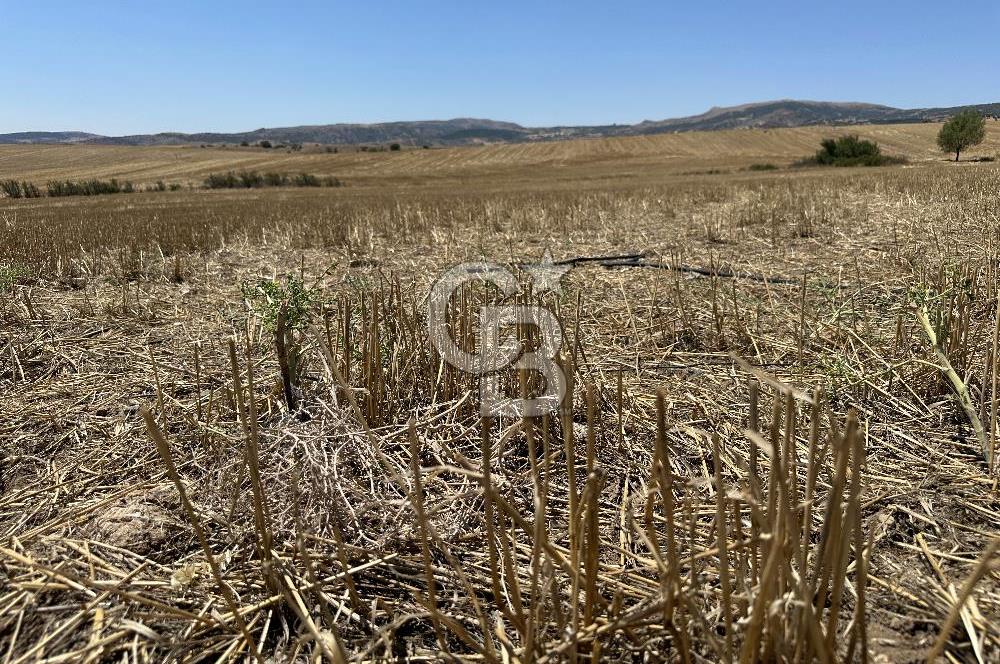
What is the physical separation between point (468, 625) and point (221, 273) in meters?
5.11

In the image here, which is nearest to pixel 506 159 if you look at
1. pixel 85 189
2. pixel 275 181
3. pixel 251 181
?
pixel 275 181

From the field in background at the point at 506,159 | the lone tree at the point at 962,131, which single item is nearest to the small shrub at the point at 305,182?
the field in background at the point at 506,159

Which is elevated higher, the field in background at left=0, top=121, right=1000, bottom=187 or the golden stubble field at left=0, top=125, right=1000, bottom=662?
the field in background at left=0, top=121, right=1000, bottom=187

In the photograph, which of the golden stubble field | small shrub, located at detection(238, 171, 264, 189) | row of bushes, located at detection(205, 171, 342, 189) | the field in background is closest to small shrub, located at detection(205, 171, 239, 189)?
row of bushes, located at detection(205, 171, 342, 189)

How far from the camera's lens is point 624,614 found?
1.20 m

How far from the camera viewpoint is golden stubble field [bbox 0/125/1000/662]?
0.99m

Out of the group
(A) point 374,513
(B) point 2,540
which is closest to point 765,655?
(A) point 374,513

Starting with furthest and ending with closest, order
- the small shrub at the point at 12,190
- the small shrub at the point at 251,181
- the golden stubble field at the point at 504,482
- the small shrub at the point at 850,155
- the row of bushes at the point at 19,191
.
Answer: the small shrub at the point at 850,155, the small shrub at the point at 251,181, the small shrub at the point at 12,190, the row of bushes at the point at 19,191, the golden stubble field at the point at 504,482

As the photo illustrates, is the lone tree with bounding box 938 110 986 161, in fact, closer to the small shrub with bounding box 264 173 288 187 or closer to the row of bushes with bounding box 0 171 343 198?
the row of bushes with bounding box 0 171 343 198

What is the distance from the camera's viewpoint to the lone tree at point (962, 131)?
42.7 meters

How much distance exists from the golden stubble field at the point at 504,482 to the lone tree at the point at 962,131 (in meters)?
51.1

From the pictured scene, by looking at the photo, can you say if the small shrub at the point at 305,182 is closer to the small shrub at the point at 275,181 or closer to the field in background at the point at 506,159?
the small shrub at the point at 275,181

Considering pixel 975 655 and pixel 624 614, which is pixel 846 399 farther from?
pixel 624 614

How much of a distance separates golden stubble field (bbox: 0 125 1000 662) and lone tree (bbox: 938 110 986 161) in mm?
51116
